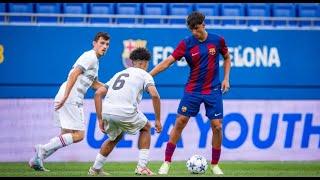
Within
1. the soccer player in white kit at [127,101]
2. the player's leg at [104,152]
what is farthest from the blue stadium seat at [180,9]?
the player's leg at [104,152]

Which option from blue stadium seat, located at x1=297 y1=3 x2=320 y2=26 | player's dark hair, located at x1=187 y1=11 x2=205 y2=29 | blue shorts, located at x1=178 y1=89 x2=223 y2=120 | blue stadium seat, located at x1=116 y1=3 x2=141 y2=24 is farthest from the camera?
blue stadium seat, located at x1=297 y1=3 x2=320 y2=26

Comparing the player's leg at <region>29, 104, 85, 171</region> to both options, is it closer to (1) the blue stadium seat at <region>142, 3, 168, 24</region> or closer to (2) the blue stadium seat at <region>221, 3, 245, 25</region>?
(1) the blue stadium seat at <region>142, 3, 168, 24</region>

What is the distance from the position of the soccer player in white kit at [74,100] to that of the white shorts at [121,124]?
0.88m

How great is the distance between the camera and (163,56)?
627 inches

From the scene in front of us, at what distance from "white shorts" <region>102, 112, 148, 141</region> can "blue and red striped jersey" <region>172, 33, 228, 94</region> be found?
0.92 metres

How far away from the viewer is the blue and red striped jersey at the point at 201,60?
392 inches

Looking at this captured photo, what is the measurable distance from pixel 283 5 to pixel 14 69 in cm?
607

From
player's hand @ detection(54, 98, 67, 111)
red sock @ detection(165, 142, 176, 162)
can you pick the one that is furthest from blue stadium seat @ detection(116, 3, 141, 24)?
red sock @ detection(165, 142, 176, 162)

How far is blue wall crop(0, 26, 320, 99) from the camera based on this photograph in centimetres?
1555

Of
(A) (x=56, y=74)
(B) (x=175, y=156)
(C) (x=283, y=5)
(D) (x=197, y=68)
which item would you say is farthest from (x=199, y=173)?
(C) (x=283, y=5)

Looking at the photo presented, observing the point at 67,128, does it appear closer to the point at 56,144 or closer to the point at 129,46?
the point at 56,144

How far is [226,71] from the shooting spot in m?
10.1

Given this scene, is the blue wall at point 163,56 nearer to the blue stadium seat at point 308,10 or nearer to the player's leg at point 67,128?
the blue stadium seat at point 308,10

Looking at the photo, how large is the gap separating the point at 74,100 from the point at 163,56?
5493 mm
